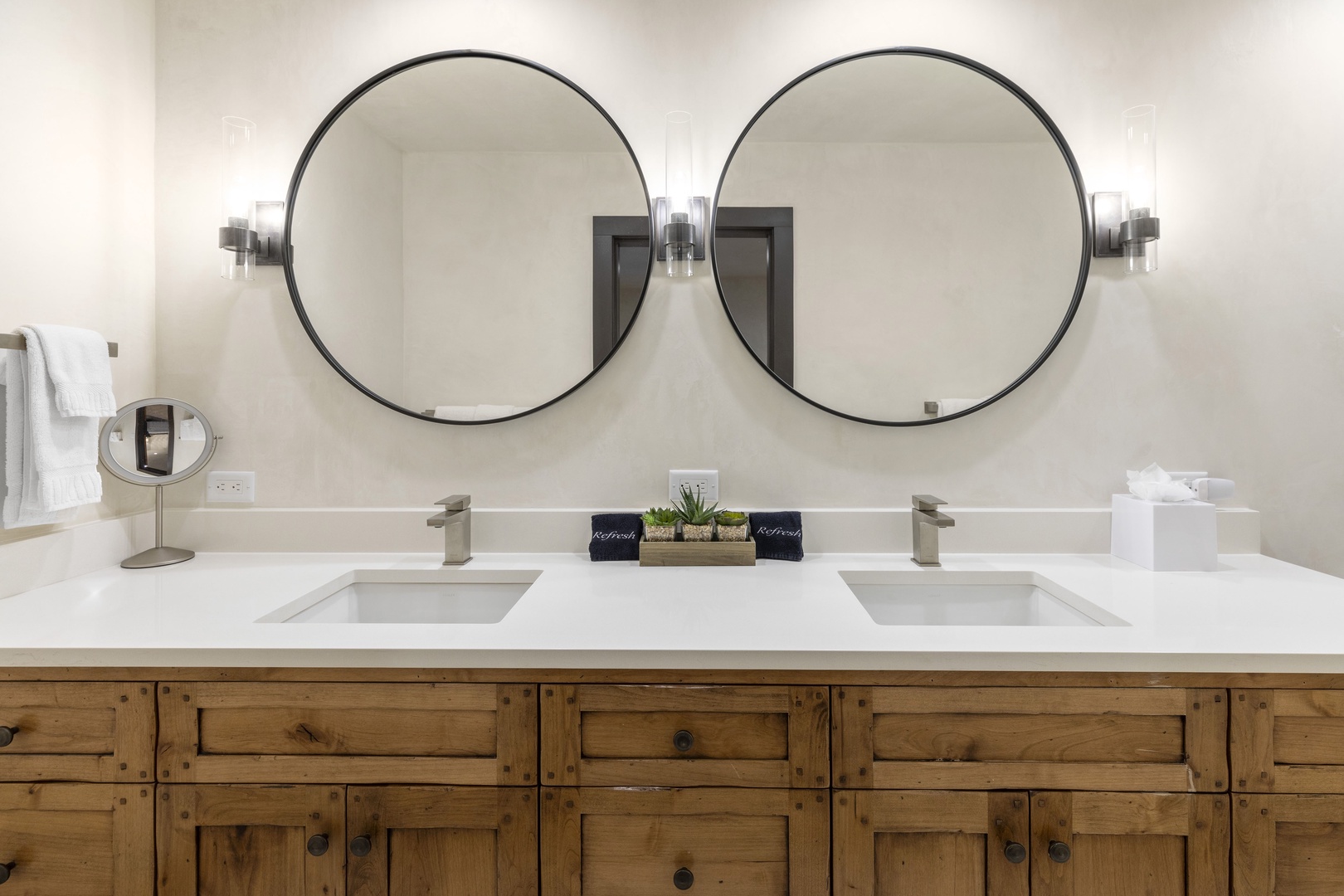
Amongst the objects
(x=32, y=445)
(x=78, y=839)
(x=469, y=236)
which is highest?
(x=469, y=236)

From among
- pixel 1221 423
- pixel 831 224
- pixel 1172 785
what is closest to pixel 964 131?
pixel 831 224

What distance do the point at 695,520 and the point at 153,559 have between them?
1.26 m

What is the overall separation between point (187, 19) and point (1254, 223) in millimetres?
2717

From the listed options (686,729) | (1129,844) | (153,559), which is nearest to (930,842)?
(1129,844)

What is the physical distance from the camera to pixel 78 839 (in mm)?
1044

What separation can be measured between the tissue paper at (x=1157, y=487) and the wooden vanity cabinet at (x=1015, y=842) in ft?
2.41

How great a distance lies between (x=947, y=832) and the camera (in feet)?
3.33

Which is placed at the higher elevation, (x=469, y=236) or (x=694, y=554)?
(x=469, y=236)

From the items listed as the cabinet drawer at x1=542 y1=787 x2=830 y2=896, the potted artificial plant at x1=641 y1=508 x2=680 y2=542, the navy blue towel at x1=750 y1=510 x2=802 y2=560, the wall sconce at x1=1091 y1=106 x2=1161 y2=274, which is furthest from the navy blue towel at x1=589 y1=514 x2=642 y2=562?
the wall sconce at x1=1091 y1=106 x2=1161 y2=274

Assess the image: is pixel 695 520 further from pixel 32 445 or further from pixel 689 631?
pixel 32 445

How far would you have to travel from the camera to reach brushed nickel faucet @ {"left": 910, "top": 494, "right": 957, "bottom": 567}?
1.52 metres

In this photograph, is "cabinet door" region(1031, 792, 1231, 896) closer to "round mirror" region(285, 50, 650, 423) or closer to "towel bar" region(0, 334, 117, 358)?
"round mirror" region(285, 50, 650, 423)

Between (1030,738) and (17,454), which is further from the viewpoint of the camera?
(17,454)

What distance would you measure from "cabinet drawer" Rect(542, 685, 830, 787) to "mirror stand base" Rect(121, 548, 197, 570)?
1.11 metres
